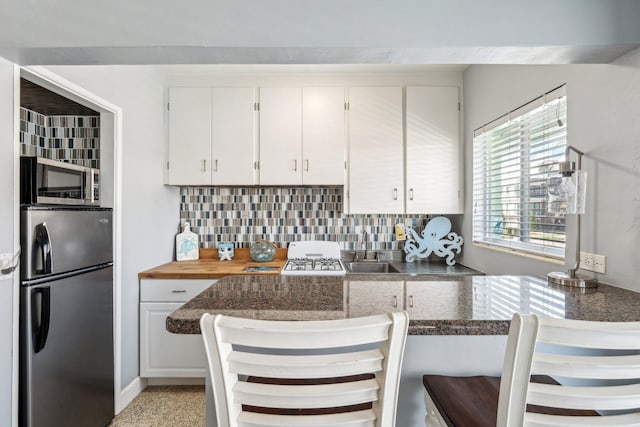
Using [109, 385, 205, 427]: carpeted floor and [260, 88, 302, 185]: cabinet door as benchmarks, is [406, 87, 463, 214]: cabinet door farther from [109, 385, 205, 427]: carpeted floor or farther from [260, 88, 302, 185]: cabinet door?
[109, 385, 205, 427]: carpeted floor

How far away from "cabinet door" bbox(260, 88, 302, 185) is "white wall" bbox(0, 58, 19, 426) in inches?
60.4

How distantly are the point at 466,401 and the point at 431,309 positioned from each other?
0.26m

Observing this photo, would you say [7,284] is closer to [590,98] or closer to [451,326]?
[451,326]

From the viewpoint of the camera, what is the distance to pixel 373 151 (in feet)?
8.82

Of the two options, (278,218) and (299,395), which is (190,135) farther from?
(299,395)

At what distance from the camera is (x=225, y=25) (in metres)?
1.27

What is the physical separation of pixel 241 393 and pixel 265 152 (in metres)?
2.20

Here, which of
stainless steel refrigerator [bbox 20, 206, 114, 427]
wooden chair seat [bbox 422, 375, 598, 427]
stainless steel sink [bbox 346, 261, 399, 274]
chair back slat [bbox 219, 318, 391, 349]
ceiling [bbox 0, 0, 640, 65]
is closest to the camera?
chair back slat [bbox 219, 318, 391, 349]

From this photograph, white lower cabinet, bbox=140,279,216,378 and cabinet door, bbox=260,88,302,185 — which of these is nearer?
white lower cabinet, bbox=140,279,216,378

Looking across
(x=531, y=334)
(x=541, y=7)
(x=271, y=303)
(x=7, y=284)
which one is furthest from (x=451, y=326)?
(x=7, y=284)

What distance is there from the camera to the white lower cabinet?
7.70 ft

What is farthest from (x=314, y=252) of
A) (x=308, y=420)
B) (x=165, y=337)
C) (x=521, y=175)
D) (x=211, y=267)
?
(x=308, y=420)

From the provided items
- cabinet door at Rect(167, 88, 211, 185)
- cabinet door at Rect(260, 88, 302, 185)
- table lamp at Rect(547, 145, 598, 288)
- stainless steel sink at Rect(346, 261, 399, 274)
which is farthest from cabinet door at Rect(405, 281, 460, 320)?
cabinet door at Rect(167, 88, 211, 185)

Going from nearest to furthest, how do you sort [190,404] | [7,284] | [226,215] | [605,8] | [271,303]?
1. [271,303]
2. [605,8]
3. [7,284]
4. [190,404]
5. [226,215]
